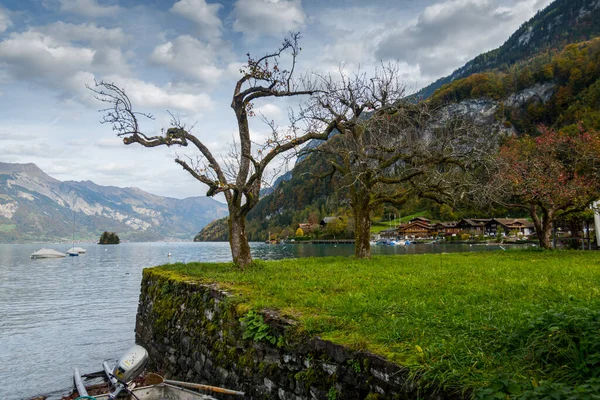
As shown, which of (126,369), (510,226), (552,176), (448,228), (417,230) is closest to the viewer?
(126,369)

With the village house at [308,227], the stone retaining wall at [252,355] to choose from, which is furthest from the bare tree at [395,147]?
the village house at [308,227]

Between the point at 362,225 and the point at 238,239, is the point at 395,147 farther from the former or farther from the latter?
the point at 238,239

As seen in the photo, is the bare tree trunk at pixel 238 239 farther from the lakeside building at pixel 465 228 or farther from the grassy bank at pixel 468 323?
the lakeside building at pixel 465 228

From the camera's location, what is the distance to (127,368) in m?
8.62

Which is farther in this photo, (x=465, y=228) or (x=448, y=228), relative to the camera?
(x=448, y=228)

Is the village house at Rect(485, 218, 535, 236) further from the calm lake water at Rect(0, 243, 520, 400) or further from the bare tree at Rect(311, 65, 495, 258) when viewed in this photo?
the calm lake water at Rect(0, 243, 520, 400)

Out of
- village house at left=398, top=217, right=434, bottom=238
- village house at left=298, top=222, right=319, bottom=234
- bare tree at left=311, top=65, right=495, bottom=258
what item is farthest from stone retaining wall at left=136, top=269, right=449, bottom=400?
village house at left=298, top=222, right=319, bottom=234

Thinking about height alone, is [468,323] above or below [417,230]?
below

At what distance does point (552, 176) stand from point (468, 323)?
896 inches

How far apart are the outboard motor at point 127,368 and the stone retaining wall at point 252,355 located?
1663 millimetres

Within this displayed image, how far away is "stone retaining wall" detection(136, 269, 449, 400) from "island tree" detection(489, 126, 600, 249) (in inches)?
689

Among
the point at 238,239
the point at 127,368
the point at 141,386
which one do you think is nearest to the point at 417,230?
the point at 238,239

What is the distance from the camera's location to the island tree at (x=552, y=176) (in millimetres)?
23125

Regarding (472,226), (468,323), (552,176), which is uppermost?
(552,176)
